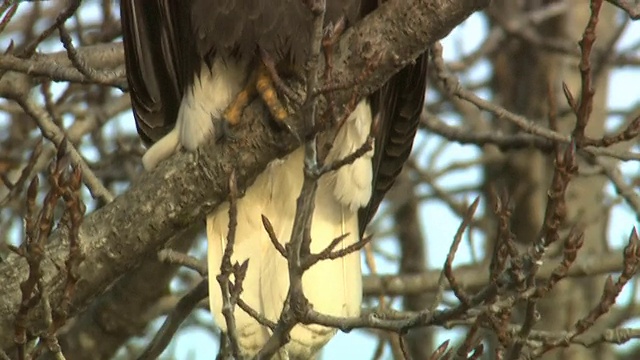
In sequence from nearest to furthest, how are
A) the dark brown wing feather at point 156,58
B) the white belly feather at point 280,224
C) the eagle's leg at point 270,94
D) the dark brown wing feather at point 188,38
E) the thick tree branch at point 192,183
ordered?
the thick tree branch at point 192,183 < the eagle's leg at point 270,94 < the dark brown wing feather at point 188,38 < the white belly feather at point 280,224 < the dark brown wing feather at point 156,58

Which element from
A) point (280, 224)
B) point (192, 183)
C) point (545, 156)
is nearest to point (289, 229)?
point (280, 224)

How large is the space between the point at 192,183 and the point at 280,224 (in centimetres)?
85

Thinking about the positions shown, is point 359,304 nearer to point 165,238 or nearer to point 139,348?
point 165,238

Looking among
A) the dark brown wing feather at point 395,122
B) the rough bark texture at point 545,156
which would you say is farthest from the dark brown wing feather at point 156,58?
the rough bark texture at point 545,156

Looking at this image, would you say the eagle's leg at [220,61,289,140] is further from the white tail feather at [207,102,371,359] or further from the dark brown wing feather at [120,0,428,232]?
the white tail feather at [207,102,371,359]

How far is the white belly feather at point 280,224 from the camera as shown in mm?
3639

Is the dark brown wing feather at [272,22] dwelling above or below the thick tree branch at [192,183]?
above

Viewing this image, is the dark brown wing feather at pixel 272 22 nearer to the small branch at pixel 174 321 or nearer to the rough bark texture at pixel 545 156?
the small branch at pixel 174 321

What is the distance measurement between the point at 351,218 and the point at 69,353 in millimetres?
1017

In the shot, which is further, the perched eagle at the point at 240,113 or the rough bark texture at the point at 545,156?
the rough bark texture at the point at 545,156

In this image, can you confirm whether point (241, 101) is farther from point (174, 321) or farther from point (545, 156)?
point (545, 156)

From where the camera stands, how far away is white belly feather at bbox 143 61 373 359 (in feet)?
11.9

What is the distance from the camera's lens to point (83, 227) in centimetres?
305

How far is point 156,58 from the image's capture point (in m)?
3.88
